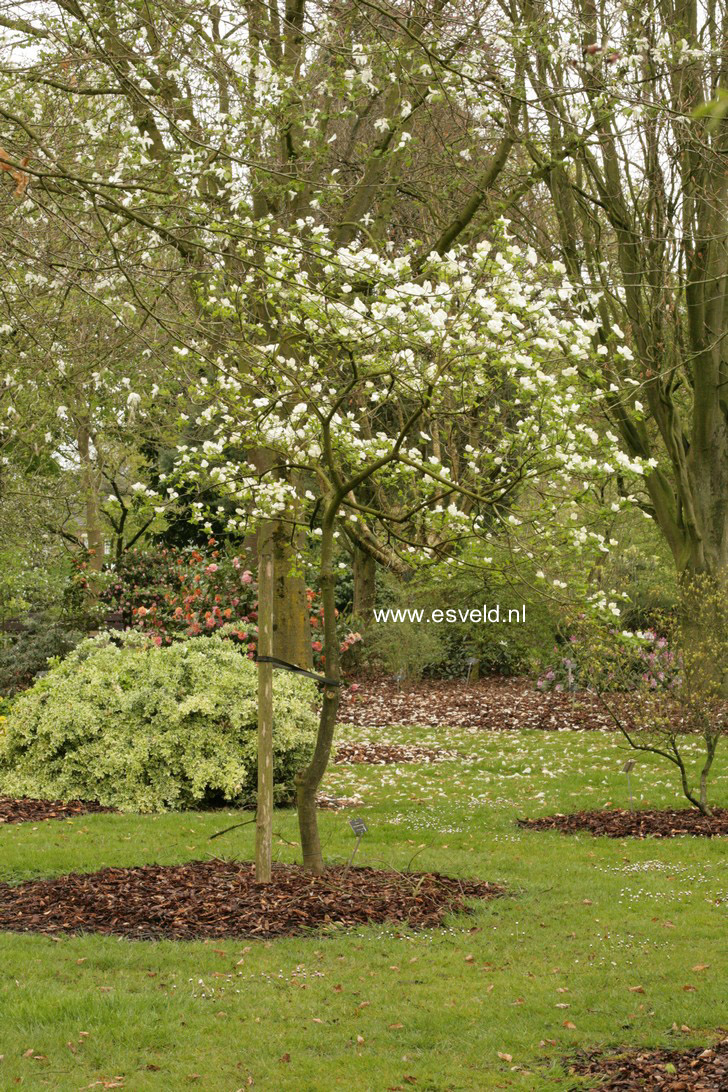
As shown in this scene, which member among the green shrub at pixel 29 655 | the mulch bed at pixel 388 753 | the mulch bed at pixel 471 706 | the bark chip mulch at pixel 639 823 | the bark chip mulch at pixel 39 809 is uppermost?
the green shrub at pixel 29 655

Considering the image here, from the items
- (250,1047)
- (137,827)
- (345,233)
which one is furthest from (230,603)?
(250,1047)

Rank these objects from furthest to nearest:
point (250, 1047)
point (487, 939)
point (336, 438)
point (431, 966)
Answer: point (336, 438) → point (487, 939) → point (431, 966) → point (250, 1047)

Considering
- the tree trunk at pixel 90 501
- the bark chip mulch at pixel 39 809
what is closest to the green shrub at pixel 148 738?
the bark chip mulch at pixel 39 809

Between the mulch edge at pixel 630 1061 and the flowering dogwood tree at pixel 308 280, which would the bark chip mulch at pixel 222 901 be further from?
the mulch edge at pixel 630 1061

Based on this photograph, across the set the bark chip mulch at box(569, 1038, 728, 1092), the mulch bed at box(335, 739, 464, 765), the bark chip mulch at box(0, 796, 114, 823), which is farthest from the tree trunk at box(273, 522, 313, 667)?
the bark chip mulch at box(569, 1038, 728, 1092)

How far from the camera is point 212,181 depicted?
1195cm

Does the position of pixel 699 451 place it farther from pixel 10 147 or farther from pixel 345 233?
pixel 10 147

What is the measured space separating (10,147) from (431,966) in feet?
15.1

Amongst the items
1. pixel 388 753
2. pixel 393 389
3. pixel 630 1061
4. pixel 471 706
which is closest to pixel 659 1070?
pixel 630 1061

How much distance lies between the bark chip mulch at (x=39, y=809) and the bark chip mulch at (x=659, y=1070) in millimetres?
6186

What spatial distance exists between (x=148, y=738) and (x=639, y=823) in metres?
4.38

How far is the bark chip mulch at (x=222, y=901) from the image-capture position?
598cm

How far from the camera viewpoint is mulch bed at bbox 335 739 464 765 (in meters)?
13.0

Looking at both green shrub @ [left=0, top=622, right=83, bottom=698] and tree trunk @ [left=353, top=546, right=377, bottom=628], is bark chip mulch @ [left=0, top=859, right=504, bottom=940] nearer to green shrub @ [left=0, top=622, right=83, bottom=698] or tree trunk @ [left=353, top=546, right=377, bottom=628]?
green shrub @ [left=0, top=622, right=83, bottom=698]
